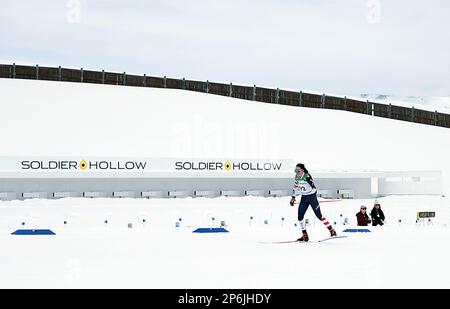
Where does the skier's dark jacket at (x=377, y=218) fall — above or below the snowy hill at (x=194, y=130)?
below

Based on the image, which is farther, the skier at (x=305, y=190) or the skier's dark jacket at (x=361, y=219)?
the skier's dark jacket at (x=361, y=219)

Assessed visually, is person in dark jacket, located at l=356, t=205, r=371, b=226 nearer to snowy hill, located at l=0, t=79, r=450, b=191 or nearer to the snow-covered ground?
the snow-covered ground

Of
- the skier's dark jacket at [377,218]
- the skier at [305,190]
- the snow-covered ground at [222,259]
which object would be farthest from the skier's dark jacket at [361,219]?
the skier at [305,190]

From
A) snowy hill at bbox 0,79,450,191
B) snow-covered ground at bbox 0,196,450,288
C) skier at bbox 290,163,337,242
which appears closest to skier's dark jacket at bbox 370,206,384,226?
snow-covered ground at bbox 0,196,450,288

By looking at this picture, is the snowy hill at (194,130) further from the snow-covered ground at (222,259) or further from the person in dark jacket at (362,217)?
the person in dark jacket at (362,217)

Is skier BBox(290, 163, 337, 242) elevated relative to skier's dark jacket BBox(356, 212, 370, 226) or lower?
elevated

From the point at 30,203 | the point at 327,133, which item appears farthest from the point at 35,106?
the point at 327,133

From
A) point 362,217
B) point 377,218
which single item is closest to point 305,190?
point 362,217

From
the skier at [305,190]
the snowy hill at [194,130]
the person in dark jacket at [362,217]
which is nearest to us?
the skier at [305,190]

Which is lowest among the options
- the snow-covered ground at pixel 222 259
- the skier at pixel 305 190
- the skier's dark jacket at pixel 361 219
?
the snow-covered ground at pixel 222 259

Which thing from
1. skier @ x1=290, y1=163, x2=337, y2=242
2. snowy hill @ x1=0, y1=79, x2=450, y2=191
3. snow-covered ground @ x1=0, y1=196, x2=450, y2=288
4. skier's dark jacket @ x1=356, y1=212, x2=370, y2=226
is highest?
snowy hill @ x1=0, y1=79, x2=450, y2=191

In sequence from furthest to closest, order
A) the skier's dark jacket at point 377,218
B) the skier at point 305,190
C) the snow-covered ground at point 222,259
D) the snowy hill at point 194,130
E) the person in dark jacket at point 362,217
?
the snowy hill at point 194,130 → the skier's dark jacket at point 377,218 → the person in dark jacket at point 362,217 → the skier at point 305,190 → the snow-covered ground at point 222,259
